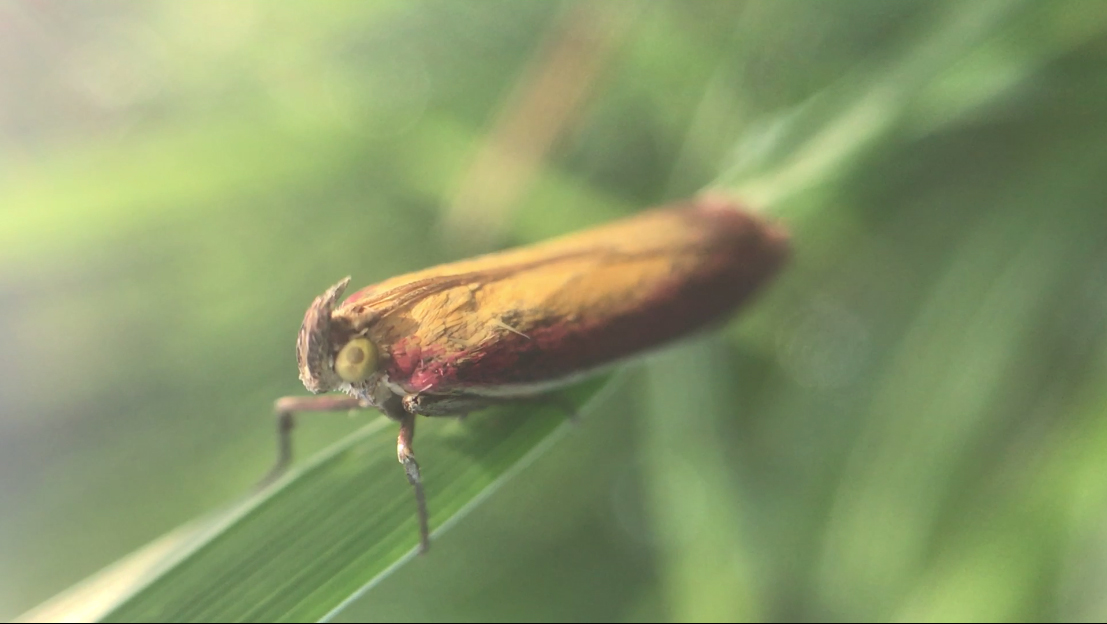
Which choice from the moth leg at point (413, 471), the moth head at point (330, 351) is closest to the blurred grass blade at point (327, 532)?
the moth leg at point (413, 471)

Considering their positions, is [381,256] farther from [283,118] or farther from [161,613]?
[161,613]

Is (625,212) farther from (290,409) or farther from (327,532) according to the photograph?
(327,532)

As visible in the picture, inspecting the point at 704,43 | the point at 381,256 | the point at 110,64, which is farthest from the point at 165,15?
the point at 704,43

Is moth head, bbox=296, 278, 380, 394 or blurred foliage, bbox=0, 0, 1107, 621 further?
blurred foliage, bbox=0, 0, 1107, 621

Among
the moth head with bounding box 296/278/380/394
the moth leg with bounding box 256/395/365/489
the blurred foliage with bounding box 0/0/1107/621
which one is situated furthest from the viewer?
the blurred foliage with bounding box 0/0/1107/621

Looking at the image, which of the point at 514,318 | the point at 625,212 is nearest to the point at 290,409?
the point at 514,318

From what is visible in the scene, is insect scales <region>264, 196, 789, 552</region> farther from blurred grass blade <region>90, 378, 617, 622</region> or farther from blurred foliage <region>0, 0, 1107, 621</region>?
blurred foliage <region>0, 0, 1107, 621</region>

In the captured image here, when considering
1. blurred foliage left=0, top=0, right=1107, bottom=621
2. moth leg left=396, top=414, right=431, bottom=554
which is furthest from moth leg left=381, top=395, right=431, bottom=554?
blurred foliage left=0, top=0, right=1107, bottom=621

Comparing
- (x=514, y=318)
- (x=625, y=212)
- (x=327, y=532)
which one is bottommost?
(x=327, y=532)
